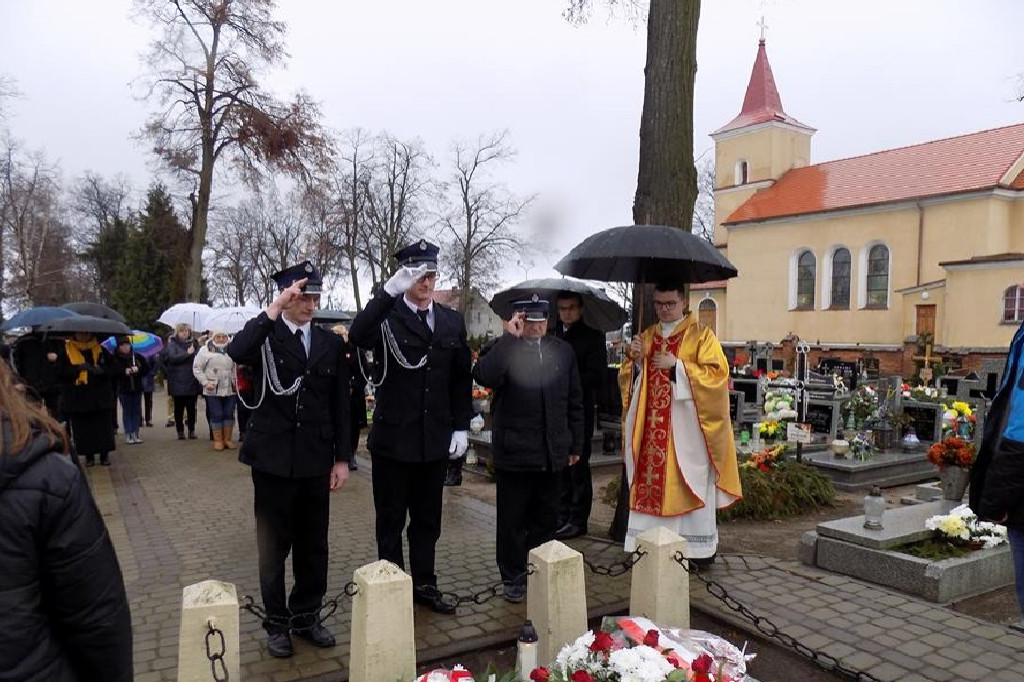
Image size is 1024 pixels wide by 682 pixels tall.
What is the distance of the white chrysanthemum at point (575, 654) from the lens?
9.41ft

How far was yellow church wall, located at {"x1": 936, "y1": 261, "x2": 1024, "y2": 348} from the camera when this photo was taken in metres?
23.9

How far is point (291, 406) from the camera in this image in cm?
400

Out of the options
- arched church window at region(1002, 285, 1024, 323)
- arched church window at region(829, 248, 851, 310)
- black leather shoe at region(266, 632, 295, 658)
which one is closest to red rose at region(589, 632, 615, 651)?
black leather shoe at region(266, 632, 295, 658)

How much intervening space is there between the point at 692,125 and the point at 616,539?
3515 mm

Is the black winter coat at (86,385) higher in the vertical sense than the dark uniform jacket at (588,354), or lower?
lower

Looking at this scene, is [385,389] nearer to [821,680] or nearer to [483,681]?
[483,681]

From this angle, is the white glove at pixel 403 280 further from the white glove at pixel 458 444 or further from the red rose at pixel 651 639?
the red rose at pixel 651 639

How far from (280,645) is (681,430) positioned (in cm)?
296

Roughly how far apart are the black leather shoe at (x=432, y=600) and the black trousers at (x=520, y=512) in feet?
1.53

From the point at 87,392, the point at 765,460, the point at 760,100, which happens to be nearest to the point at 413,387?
the point at 765,460

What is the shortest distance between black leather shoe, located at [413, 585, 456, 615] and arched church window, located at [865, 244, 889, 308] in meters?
28.6

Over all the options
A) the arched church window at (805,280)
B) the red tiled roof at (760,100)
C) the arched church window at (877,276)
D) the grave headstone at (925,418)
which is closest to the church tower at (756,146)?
the red tiled roof at (760,100)

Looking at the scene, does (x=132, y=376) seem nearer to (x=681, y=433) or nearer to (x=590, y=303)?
(x=590, y=303)

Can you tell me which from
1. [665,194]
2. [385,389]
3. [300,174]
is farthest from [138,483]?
[300,174]
